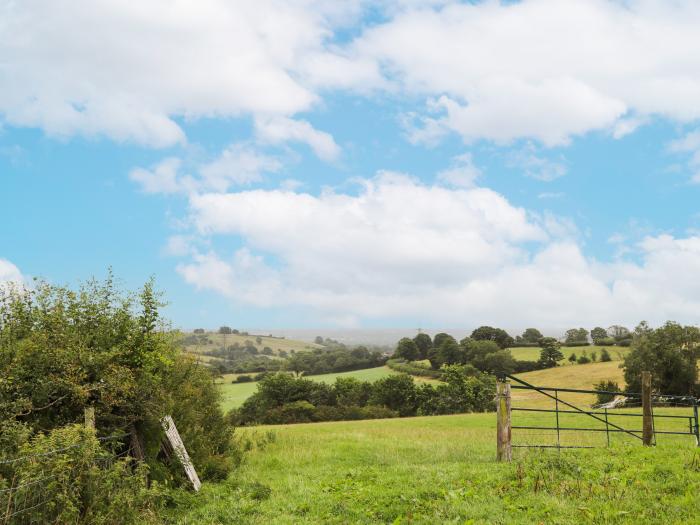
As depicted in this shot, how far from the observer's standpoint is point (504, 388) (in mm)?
15094

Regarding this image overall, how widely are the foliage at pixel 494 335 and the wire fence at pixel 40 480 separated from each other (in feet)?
378

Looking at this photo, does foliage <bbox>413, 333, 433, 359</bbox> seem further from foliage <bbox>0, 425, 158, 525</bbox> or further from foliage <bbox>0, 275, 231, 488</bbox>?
foliage <bbox>0, 425, 158, 525</bbox>

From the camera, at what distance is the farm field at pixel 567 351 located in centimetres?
9921

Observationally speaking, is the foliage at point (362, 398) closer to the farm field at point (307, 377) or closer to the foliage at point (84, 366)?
the farm field at point (307, 377)

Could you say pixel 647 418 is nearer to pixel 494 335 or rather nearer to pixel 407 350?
pixel 407 350

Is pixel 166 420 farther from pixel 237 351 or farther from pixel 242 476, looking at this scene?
pixel 237 351

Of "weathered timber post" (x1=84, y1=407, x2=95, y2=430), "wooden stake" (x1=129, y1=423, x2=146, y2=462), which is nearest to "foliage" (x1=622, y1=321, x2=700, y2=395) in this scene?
"wooden stake" (x1=129, y1=423, x2=146, y2=462)

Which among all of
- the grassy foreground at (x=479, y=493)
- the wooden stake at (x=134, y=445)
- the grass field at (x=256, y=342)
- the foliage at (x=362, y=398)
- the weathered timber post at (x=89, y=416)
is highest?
the weathered timber post at (x=89, y=416)

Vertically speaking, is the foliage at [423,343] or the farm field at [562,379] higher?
the foliage at [423,343]

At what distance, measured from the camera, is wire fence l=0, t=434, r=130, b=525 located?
7780mm

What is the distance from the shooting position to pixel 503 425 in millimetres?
14805

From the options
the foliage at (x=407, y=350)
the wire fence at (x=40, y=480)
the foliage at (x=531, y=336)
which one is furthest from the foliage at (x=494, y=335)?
the wire fence at (x=40, y=480)

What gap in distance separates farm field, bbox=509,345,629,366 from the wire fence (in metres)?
98.2

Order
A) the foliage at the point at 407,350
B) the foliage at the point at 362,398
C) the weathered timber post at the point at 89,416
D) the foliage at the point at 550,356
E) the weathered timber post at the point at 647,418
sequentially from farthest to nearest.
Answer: the foliage at the point at 407,350 → the foliage at the point at 550,356 → the foliage at the point at 362,398 → the weathered timber post at the point at 647,418 → the weathered timber post at the point at 89,416
